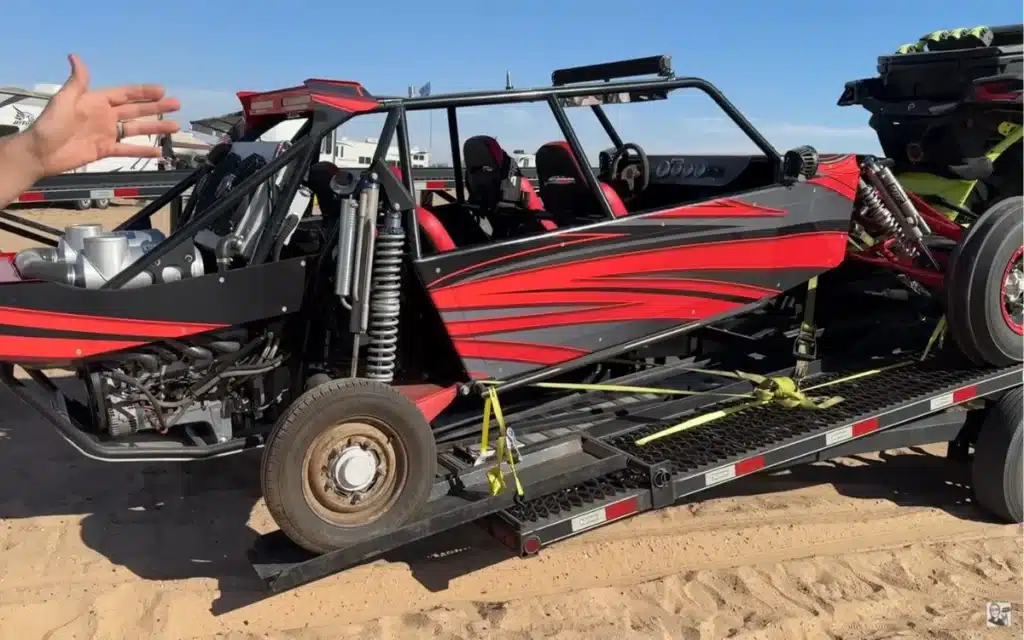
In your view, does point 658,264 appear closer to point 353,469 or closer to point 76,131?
point 353,469

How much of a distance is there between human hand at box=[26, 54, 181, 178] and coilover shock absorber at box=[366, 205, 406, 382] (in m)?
1.77

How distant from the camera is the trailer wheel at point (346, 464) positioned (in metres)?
3.55

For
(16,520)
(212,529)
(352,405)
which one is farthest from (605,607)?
(16,520)

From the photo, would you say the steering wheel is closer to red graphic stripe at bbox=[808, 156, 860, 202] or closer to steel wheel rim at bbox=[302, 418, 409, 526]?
red graphic stripe at bbox=[808, 156, 860, 202]

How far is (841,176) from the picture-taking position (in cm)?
512

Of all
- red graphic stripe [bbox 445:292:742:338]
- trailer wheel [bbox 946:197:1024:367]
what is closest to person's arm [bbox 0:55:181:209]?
red graphic stripe [bbox 445:292:742:338]

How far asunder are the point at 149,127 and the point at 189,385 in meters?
2.13

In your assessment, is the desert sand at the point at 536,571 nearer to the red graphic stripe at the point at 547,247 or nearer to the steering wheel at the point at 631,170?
the red graphic stripe at the point at 547,247

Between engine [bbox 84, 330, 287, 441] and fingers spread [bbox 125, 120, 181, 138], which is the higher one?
fingers spread [bbox 125, 120, 181, 138]

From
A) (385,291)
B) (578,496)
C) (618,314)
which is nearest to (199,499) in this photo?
(385,291)

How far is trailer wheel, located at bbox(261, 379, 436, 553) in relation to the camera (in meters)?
3.55

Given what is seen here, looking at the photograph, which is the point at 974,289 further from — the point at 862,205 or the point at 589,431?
the point at 589,431

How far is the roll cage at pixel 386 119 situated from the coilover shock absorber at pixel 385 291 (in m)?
0.09

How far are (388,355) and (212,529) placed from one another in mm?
1521
